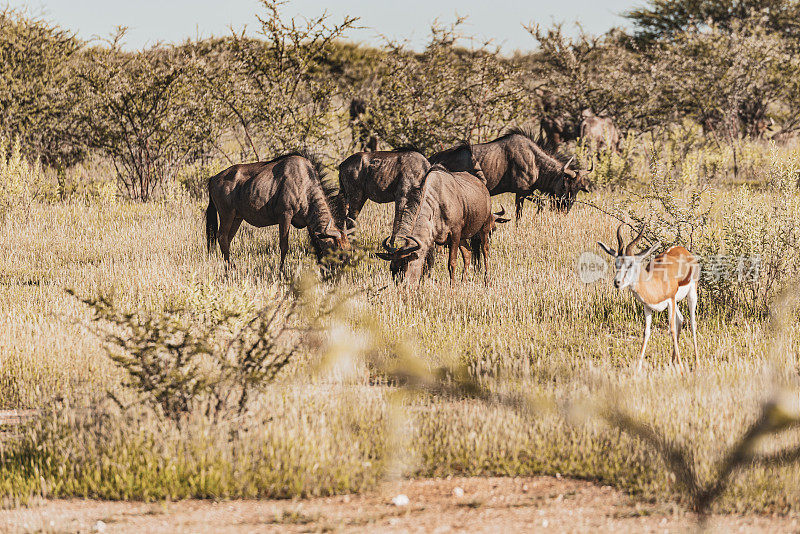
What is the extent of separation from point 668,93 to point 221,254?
52.0ft

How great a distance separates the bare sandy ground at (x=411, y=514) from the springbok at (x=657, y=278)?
187 centimetres

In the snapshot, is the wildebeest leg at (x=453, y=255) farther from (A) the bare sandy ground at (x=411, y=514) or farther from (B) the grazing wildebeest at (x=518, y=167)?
(A) the bare sandy ground at (x=411, y=514)

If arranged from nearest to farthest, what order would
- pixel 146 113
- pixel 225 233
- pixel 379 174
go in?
pixel 225 233
pixel 379 174
pixel 146 113

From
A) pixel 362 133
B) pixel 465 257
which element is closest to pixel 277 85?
pixel 362 133

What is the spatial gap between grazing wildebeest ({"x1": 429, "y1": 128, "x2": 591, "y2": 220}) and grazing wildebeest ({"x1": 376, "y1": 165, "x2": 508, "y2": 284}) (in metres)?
2.79

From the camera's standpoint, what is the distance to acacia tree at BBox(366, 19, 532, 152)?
15.9 m

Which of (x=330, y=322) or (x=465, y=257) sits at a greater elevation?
(x=465, y=257)

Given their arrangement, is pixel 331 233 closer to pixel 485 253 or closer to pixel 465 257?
pixel 465 257

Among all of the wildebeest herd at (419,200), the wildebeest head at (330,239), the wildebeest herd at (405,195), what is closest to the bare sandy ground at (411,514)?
the wildebeest herd at (419,200)

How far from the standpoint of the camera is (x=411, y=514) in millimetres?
3914

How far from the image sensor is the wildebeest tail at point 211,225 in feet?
37.4

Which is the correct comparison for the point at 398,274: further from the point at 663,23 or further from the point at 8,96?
the point at 663,23

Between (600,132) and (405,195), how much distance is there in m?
10.4

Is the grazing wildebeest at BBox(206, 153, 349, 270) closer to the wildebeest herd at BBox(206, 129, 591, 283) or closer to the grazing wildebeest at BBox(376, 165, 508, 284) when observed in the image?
the wildebeest herd at BBox(206, 129, 591, 283)
